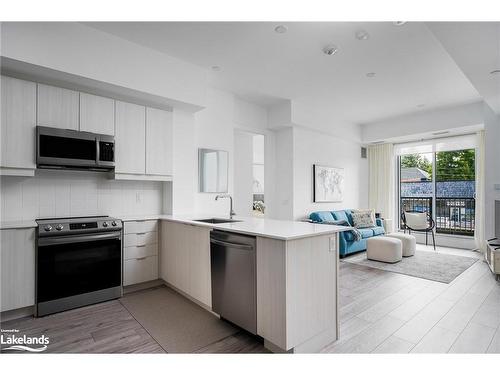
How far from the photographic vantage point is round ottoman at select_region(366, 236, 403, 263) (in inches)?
178

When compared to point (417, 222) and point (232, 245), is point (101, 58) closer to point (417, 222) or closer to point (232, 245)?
point (232, 245)

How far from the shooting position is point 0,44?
2.37 m

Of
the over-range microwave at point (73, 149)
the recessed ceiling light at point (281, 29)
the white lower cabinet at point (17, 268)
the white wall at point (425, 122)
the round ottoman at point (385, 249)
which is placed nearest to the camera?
the white lower cabinet at point (17, 268)

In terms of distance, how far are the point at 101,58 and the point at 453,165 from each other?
23.1 ft

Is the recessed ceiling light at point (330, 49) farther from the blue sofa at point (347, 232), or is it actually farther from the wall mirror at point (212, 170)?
the blue sofa at point (347, 232)

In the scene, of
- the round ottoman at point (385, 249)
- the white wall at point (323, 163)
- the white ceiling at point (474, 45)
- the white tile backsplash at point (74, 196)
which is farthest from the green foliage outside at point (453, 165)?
the white tile backsplash at point (74, 196)

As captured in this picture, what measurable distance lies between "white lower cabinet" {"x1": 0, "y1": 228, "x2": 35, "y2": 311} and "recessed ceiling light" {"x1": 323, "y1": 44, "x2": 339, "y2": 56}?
143 inches

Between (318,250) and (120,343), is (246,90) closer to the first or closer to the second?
(318,250)

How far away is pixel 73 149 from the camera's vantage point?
115 inches

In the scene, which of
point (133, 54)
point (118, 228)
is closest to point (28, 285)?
point (118, 228)

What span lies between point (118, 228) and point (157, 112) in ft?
5.15

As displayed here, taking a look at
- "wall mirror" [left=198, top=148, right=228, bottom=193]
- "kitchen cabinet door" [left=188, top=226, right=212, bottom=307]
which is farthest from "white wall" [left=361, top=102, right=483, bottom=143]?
"kitchen cabinet door" [left=188, top=226, right=212, bottom=307]

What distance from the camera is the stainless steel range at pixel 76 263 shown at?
2617mm

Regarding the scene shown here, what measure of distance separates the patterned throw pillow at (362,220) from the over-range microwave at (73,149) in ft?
15.8
